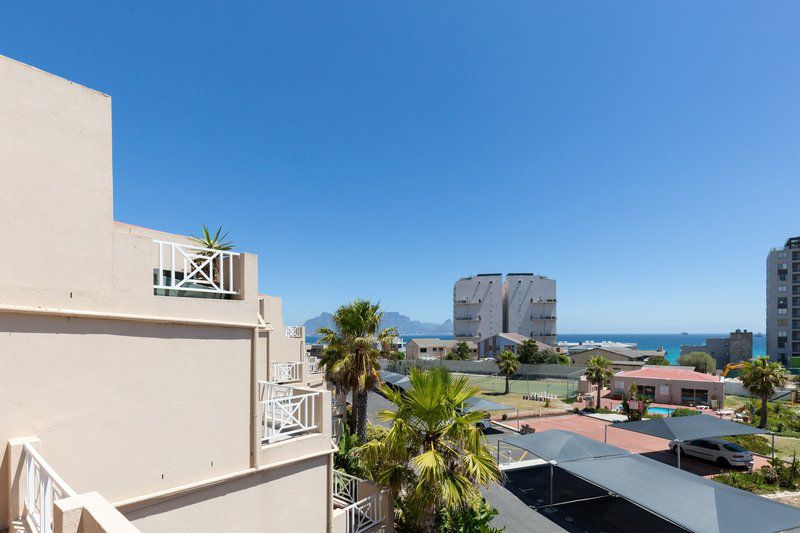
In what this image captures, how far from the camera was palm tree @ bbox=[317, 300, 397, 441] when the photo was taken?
627 inches

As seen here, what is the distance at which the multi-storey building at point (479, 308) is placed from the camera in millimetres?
97438

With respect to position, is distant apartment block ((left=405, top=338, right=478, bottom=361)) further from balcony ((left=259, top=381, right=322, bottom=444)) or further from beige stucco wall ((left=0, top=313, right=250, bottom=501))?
beige stucco wall ((left=0, top=313, right=250, bottom=501))

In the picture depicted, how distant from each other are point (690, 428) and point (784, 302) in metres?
93.1

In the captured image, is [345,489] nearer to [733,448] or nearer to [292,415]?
[292,415]

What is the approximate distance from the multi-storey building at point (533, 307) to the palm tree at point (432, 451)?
306 feet

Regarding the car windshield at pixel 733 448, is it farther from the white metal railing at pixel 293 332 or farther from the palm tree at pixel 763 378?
the white metal railing at pixel 293 332

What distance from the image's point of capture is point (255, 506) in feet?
22.0

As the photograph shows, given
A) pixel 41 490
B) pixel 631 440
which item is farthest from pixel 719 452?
pixel 41 490

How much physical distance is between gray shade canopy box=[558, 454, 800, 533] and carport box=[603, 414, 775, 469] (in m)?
5.50

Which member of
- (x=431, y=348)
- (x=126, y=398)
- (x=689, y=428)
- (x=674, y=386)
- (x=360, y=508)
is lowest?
(x=431, y=348)

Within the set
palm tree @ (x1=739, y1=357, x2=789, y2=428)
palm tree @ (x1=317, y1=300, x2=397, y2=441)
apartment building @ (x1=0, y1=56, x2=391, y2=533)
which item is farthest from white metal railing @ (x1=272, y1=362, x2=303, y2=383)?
palm tree @ (x1=739, y1=357, x2=789, y2=428)

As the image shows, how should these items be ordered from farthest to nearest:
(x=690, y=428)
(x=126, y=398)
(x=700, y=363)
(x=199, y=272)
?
1. (x=700, y=363)
2. (x=690, y=428)
3. (x=199, y=272)
4. (x=126, y=398)

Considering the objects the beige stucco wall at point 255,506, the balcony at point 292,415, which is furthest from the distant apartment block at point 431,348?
the beige stucco wall at point 255,506

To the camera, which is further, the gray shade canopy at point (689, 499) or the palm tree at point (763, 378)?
the palm tree at point (763, 378)
